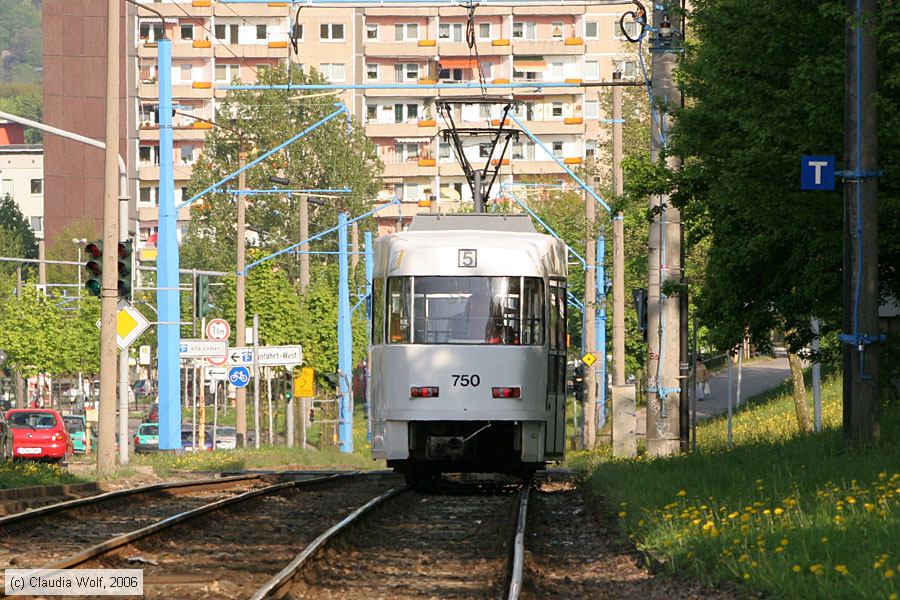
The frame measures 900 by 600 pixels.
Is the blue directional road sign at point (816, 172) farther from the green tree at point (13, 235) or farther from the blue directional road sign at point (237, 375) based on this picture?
the green tree at point (13, 235)

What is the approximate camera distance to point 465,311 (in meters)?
23.9

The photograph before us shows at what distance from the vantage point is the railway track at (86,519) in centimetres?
1522

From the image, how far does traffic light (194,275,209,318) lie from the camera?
42.3 metres

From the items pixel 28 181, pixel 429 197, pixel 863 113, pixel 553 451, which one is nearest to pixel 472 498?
pixel 553 451

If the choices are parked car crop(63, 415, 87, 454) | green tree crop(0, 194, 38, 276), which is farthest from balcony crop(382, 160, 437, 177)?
parked car crop(63, 415, 87, 454)

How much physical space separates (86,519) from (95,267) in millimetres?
11144

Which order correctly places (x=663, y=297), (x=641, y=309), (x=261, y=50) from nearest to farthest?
(x=663, y=297) → (x=641, y=309) → (x=261, y=50)

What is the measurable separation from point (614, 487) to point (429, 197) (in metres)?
114

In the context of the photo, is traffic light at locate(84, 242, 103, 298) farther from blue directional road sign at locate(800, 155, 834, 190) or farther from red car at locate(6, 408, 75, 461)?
red car at locate(6, 408, 75, 461)

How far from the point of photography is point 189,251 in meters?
113

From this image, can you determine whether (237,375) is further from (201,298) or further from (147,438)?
(147,438)

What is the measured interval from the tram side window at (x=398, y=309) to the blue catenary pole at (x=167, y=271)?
15124 millimetres

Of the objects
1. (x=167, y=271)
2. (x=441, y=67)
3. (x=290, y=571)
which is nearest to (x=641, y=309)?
(x=167, y=271)

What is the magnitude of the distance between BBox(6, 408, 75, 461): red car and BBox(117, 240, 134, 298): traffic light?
54.0ft
